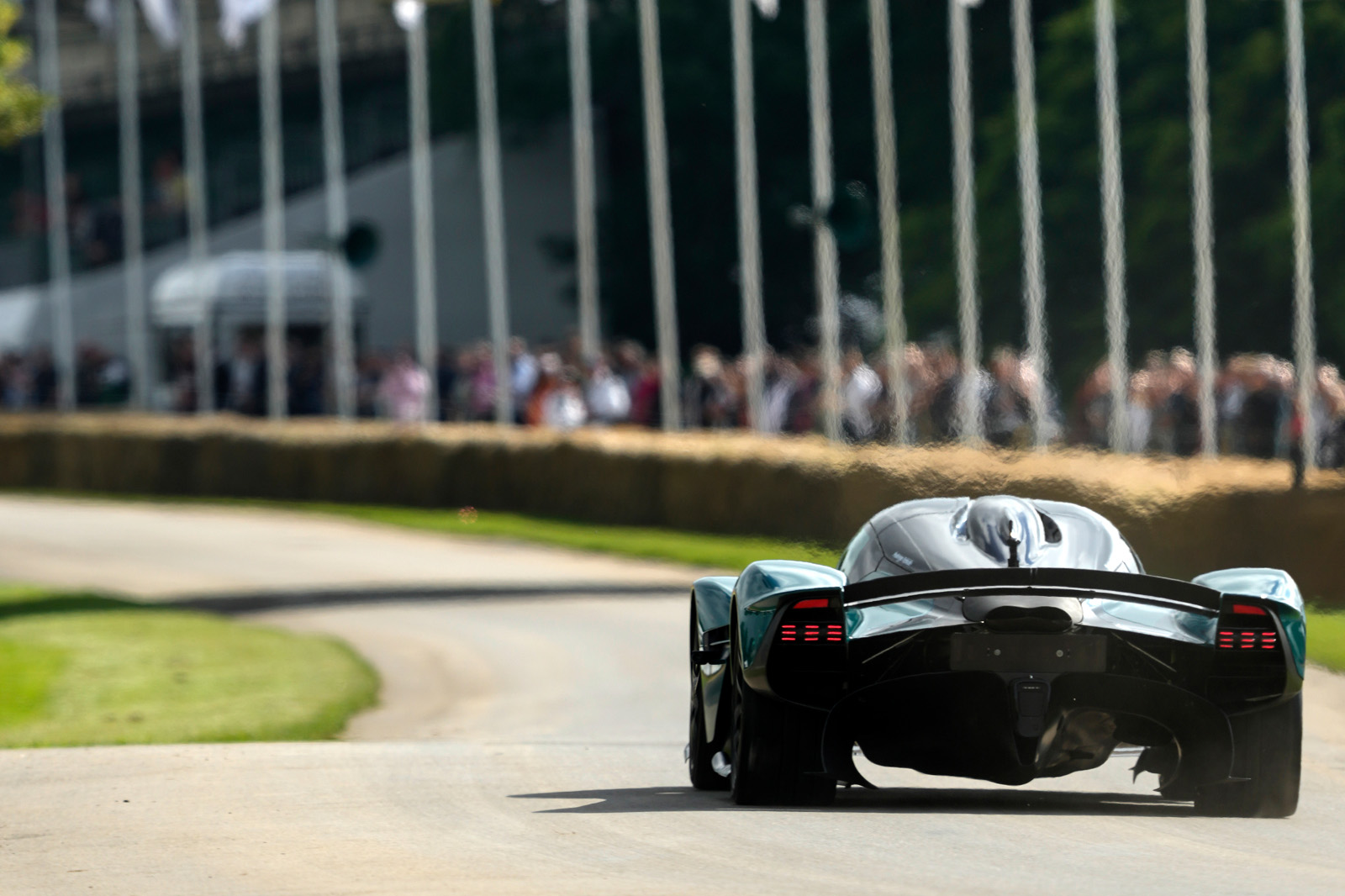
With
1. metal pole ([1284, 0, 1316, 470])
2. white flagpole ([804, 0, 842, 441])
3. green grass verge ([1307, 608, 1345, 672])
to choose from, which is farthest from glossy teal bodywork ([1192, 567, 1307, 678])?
white flagpole ([804, 0, 842, 441])

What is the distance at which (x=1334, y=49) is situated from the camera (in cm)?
3622

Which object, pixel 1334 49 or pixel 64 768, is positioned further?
pixel 1334 49

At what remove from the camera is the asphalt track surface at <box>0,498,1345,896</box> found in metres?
6.79

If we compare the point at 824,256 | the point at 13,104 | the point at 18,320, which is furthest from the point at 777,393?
the point at 18,320

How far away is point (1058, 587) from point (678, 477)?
829 inches

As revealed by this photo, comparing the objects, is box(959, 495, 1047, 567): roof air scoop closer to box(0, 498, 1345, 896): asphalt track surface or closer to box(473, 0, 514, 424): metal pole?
box(0, 498, 1345, 896): asphalt track surface

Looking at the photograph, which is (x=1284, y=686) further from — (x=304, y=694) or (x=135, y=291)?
(x=135, y=291)

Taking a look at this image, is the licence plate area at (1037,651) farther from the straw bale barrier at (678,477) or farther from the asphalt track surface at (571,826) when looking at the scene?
the straw bale barrier at (678,477)

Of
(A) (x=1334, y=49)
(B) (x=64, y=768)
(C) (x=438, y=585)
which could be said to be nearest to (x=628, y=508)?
(C) (x=438, y=585)

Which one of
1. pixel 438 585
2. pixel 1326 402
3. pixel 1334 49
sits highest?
pixel 1334 49

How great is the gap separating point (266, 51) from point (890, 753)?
117ft

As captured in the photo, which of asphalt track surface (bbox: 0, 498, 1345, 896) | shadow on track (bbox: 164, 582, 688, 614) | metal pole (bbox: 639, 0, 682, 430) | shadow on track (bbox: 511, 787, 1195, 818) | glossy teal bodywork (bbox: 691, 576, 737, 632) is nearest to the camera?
asphalt track surface (bbox: 0, 498, 1345, 896)

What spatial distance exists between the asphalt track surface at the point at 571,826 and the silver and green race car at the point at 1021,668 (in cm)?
22

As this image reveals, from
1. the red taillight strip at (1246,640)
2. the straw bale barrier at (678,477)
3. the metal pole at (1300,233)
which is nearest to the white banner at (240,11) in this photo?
the straw bale barrier at (678,477)
